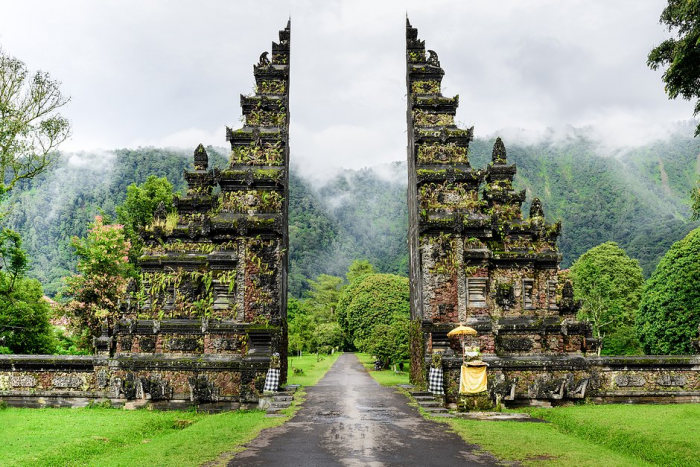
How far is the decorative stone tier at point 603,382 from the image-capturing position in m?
18.2

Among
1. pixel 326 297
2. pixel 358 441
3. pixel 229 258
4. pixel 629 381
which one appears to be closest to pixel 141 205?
pixel 229 258

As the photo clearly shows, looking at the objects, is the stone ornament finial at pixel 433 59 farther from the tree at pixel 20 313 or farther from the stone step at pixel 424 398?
the tree at pixel 20 313

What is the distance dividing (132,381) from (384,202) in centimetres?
11667

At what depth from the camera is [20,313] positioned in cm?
2702

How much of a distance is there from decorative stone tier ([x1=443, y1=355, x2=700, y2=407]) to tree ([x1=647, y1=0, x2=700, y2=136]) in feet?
29.4

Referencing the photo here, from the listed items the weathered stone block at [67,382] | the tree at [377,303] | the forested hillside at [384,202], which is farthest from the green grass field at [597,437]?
the forested hillside at [384,202]

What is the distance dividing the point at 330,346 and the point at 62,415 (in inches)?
1555

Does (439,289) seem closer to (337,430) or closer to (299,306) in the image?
(337,430)

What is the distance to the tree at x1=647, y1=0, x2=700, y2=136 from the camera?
11.3m

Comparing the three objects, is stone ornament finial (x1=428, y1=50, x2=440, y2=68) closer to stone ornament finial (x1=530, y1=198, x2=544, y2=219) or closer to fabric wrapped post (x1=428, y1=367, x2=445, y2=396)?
stone ornament finial (x1=530, y1=198, x2=544, y2=219)

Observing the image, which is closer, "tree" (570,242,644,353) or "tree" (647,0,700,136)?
"tree" (647,0,700,136)

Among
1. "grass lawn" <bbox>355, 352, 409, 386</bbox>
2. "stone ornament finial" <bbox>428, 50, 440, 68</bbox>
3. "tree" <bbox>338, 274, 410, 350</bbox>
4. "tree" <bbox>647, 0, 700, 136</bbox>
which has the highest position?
"stone ornament finial" <bbox>428, 50, 440, 68</bbox>

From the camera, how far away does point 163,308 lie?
877 inches

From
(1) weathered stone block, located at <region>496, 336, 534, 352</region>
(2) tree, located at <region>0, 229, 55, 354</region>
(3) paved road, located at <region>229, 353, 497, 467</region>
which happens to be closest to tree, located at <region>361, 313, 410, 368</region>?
(1) weathered stone block, located at <region>496, 336, 534, 352</region>
